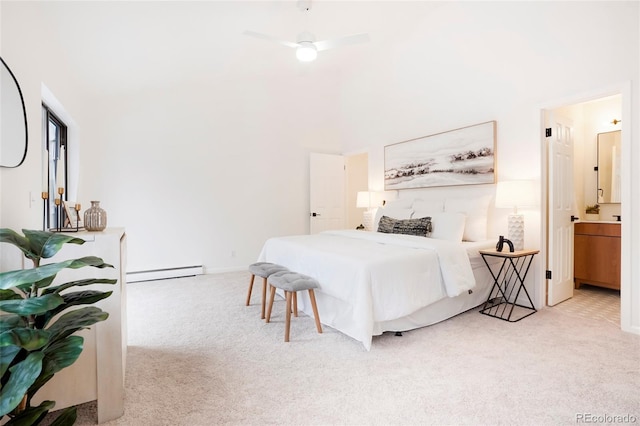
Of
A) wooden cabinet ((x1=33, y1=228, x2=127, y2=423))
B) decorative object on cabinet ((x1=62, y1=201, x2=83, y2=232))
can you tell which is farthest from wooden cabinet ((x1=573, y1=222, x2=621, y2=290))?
decorative object on cabinet ((x1=62, y1=201, x2=83, y2=232))

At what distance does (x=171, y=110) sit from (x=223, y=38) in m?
1.45

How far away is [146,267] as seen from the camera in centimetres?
463

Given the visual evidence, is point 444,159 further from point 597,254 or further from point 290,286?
point 290,286

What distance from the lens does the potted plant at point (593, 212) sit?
420cm

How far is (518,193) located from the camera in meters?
3.20

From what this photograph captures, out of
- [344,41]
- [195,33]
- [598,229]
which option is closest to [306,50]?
[344,41]

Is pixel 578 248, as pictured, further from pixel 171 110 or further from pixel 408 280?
pixel 171 110

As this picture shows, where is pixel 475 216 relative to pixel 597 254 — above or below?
above

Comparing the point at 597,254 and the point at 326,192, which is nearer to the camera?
the point at 597,254

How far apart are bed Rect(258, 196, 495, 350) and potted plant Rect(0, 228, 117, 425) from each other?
161cm

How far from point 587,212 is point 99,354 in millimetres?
5355

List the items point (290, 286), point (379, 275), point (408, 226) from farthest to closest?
point (408, 226) → point (290, 286) → point (379, 275)

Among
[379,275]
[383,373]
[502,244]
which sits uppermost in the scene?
[502,244]

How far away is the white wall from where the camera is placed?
8.86 ft
